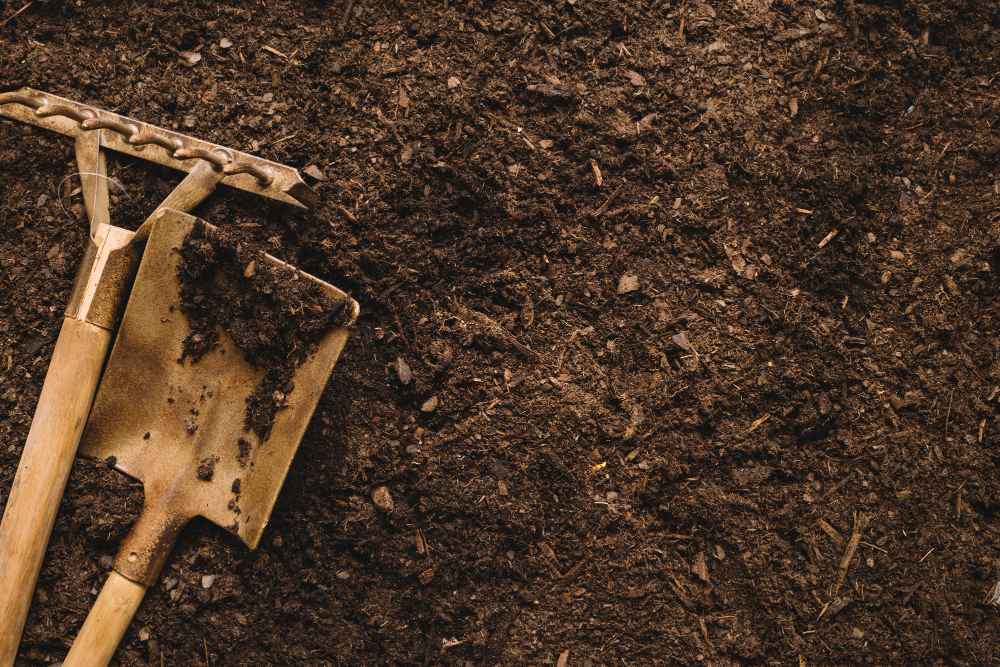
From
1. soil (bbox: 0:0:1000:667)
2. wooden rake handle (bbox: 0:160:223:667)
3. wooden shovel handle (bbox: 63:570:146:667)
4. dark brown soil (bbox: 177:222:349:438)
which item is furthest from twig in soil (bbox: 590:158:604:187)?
wooden shovel handle (bbox: 63:570:146:667)

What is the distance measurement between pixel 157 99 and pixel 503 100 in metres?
0.98

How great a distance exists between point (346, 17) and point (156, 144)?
635 mm

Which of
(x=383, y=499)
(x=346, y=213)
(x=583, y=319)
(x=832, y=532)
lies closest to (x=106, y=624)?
(x=383, y=499)

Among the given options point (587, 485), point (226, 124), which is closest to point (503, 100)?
point (226, 124)

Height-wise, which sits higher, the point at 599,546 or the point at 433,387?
the point at 433,387

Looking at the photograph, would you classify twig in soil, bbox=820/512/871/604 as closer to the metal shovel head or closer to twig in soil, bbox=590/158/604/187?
twig in soil, bbox=590/158/604/187

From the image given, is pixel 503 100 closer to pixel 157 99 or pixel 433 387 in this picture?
pixel 433 387

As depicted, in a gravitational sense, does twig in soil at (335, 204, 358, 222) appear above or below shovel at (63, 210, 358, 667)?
above

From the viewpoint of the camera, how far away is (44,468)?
4.84ft

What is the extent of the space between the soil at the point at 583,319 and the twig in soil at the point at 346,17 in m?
0.01

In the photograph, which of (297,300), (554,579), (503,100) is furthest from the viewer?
(503,100)

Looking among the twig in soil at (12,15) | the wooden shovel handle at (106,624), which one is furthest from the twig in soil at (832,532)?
the twig in soil at (12,15)

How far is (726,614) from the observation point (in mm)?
1579

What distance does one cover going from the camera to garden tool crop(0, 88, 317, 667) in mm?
1471
